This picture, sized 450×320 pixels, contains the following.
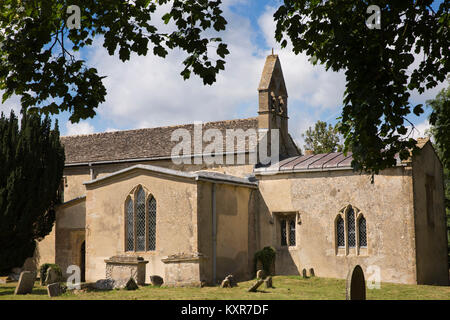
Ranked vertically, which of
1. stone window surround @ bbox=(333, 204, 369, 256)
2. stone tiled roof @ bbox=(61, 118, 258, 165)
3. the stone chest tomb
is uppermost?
stone tiled roof @ bbox=(61, 118, 258, 165)

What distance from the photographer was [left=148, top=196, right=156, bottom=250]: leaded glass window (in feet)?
68.6

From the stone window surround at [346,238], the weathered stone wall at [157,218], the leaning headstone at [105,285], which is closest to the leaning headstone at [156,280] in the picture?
the weathered stone wall at [157,218]

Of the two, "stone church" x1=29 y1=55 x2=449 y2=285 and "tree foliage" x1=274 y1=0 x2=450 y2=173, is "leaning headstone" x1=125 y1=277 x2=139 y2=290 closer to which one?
"stone church" x1=29 y1=55 x2=449 y2=285

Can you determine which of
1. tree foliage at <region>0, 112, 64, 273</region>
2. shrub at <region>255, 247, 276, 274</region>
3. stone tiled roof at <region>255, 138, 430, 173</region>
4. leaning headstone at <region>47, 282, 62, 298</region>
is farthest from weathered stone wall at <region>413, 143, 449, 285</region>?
tree foliage at <region>0, 112, 64, 273</region>

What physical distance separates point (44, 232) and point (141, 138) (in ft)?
23.2

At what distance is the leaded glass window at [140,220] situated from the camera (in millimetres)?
21125

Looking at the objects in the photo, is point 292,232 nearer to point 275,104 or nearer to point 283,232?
point 283,232

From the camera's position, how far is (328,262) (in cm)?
2125

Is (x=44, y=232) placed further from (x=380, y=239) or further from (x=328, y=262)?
(x=380, y=239)

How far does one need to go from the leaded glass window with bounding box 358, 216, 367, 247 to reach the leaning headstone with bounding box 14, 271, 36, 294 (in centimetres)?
1216

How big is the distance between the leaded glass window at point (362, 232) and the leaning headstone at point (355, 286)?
9.76 m

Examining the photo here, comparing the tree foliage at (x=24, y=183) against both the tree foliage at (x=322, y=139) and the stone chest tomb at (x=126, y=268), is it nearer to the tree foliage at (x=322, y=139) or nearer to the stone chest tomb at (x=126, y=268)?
the stone chest tomb at (x=126, y=268)

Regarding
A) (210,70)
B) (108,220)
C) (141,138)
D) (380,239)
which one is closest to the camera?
(210,70)
